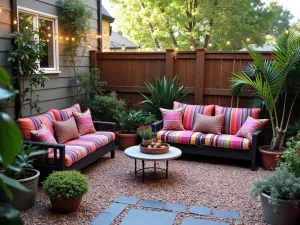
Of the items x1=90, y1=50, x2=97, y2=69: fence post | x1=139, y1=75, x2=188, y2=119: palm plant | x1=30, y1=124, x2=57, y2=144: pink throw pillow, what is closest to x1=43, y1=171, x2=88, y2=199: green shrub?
x1=30, y1=124, x2=57, y2=144: pink throw pillow

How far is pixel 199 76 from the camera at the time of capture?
5.96m

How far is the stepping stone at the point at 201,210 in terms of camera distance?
3.29 meters

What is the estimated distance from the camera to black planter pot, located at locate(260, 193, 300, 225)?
2.91 m

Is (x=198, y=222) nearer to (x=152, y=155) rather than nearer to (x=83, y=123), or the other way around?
(x=152, y=155)

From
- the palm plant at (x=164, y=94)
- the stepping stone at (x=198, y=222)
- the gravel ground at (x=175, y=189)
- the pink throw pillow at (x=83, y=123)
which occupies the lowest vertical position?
the gravel ground at (x=175, y=189)

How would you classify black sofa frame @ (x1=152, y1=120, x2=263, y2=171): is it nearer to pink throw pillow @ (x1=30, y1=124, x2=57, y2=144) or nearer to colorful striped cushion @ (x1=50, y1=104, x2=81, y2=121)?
colorful striped cushion @ (x1=50, y1=104, x2=81, y2=121)

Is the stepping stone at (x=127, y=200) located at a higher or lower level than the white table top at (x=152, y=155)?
lower

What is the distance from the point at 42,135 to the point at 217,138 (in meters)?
2.53

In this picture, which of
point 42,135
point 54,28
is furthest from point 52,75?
point 42,135

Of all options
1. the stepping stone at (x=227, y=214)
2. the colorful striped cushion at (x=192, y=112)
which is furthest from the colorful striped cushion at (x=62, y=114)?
the stepping stone at (x=227, y=214)

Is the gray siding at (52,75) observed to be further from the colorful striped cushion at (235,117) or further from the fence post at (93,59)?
the colorful striped cushion at (235,117)

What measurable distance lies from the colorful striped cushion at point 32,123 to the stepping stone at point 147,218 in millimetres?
1682

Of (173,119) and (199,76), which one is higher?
(199,76)

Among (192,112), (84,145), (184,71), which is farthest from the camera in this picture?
(184,71)
